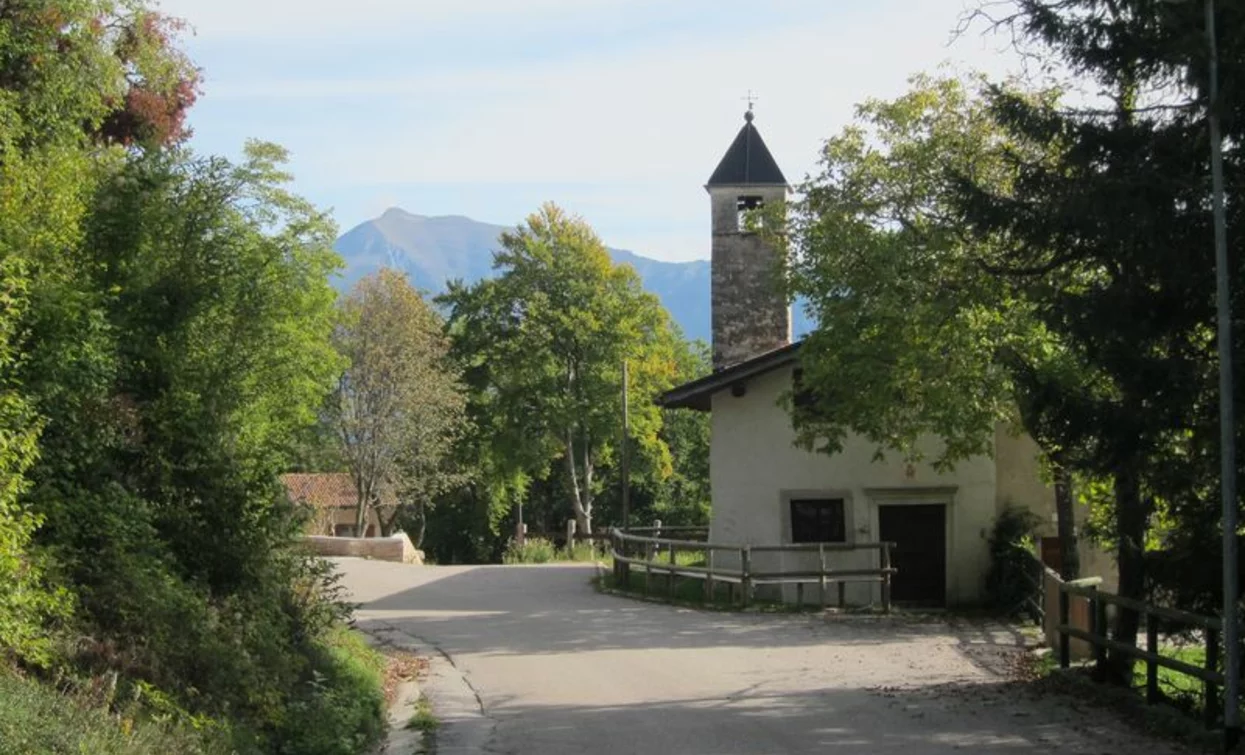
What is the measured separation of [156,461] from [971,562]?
19.0 meters

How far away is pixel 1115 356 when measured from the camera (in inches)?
448

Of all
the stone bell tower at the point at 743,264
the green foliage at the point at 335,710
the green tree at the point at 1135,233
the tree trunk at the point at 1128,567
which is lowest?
the green foliage at the point at 335,710

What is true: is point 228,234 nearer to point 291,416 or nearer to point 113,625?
point 113,625

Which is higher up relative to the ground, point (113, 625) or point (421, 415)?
point (421, 415)

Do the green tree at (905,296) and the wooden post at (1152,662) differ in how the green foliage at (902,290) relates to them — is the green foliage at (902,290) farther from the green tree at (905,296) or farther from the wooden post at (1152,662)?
the wooden post at (1152,662)

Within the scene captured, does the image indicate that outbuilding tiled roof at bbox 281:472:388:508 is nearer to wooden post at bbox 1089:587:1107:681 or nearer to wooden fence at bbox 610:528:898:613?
wooden fence at bbox 610:528:898:613

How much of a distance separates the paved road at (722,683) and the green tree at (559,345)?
26865 millimetres

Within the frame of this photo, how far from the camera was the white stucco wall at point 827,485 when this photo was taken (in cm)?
2758

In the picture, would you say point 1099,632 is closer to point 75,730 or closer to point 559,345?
point 75,730

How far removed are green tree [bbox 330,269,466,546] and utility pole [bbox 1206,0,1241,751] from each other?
40660mm

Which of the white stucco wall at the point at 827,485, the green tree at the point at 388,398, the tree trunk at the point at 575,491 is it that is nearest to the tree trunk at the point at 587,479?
the tree trunk at the point at 575,491

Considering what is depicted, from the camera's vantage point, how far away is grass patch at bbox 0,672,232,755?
688 cm

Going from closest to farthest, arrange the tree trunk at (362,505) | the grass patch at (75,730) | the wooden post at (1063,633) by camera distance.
A: 1. the grass patch at (75,730)
2. the wooden post at (1063,633)
3. the tree trunk at (362,505)

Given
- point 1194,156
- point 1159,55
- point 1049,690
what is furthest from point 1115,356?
point 1049,690
